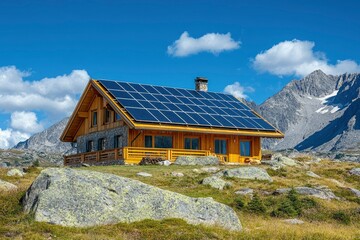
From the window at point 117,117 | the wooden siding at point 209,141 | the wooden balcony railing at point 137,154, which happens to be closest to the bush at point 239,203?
the wooden balcony railing at point 137,154

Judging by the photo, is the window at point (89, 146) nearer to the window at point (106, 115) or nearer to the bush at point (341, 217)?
the window at point (106, 115)

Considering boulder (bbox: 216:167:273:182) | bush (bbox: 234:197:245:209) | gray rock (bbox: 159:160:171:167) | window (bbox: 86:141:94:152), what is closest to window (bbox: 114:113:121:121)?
window (bbox: 86:141:94:152)

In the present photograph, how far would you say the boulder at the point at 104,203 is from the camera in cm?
1531

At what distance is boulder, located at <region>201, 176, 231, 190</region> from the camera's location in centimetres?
2681

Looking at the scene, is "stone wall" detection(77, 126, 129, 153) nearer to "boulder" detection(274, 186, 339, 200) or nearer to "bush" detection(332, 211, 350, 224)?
"boulder" detection(274, 186, 339, 200)

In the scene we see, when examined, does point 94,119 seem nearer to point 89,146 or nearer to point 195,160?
point 89,146

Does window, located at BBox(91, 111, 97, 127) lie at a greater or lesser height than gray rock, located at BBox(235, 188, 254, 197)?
greater

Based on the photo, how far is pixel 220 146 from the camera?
46.1 meters

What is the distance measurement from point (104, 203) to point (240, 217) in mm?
6641

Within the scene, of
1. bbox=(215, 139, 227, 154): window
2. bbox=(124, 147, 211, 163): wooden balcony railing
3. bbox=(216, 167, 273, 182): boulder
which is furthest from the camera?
bbox=(215, 139, 227, 154): window

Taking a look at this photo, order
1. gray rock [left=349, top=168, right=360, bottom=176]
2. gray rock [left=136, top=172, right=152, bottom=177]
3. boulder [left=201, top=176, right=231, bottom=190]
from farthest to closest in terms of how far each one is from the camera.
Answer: gray rock [left=349, top=168, right=360, bottom=176], gray rock [left=136, top=172, right=152, bottom=177], boulder [left=201, top=176, right=231, bottom=190]

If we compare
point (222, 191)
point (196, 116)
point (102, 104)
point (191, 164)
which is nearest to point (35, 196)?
point (222, 191)

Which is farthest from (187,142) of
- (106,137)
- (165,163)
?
(106,137)

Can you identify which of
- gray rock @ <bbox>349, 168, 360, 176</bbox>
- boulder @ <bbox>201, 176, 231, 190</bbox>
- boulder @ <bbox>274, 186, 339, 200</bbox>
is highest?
gray rock @ <bbox>349, 168, 360, 176</bbox>
